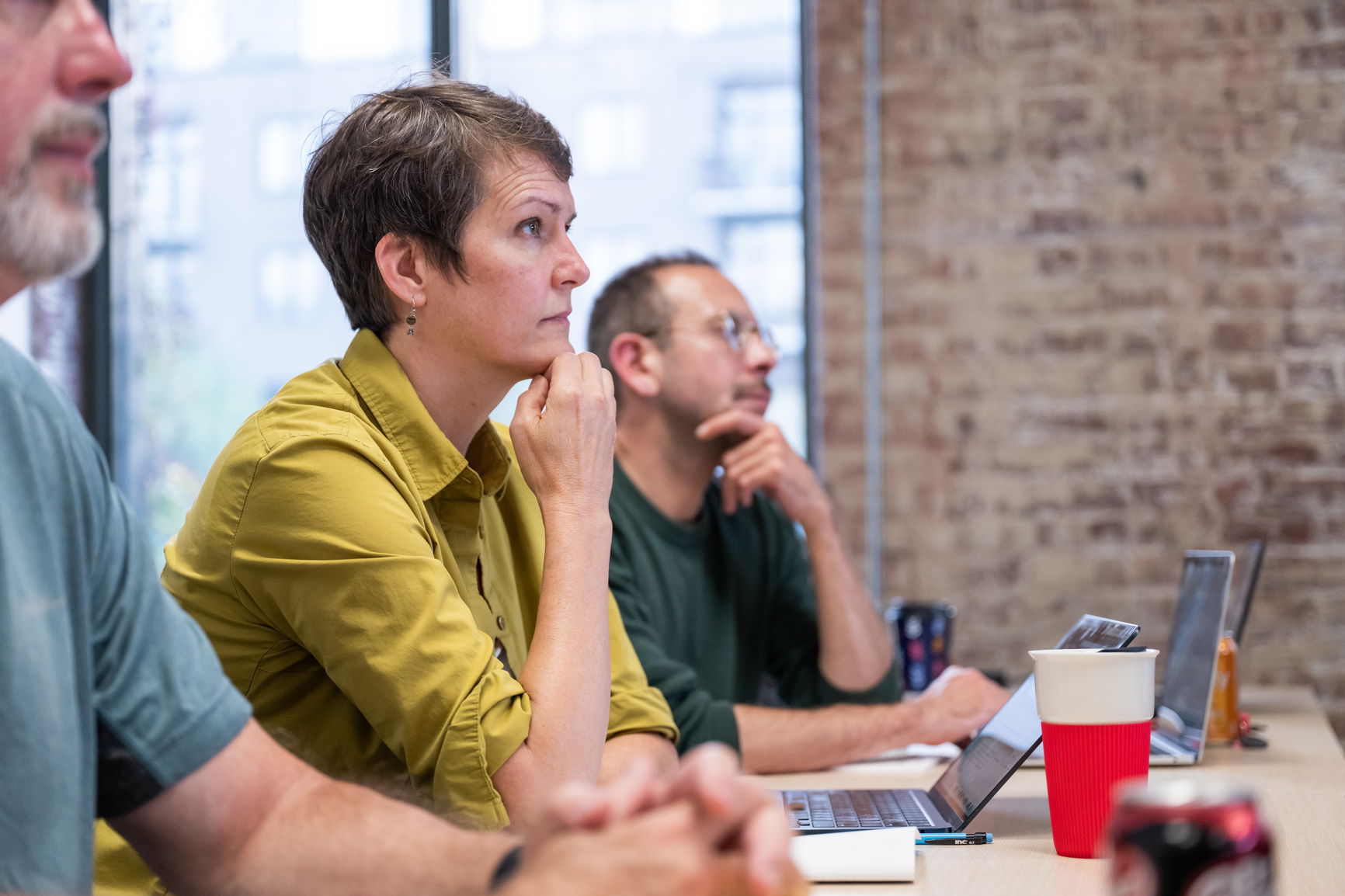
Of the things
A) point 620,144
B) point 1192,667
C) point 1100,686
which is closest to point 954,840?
point 1100,686

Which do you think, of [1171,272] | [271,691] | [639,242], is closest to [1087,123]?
[1171,272]

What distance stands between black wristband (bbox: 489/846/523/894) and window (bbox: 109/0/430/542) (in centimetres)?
288

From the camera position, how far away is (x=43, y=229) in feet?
2.85

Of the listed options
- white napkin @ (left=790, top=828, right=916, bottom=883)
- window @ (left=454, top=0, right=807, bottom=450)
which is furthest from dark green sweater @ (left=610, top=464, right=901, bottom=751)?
window @ (left=454, top=0, right=807, bottom=450)

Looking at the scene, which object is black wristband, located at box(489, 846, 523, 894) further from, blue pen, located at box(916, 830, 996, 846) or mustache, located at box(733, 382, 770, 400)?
mustache, located at box(733, 382, 770, 400)

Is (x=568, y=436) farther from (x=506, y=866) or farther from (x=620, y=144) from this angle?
(x=620, y=144)

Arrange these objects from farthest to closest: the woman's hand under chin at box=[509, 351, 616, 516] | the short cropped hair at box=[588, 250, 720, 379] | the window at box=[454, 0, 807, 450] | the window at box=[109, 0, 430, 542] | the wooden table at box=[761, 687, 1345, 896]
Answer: the window at box=[109, 0, 430, 542] < the window at box=[454, 0, 807, 450] < the short cropped hair at box=[588, 250, 720, 379] < the woman's hand under chin at box=[509, 351, 616, 516] < the wooden table at box=[761, 687, 1345, 896]

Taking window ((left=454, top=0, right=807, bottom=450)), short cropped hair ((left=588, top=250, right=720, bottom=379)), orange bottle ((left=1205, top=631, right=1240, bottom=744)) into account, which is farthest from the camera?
window ((left=454, top=0, right=807, bottom=450))

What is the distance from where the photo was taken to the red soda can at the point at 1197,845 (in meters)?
0.54

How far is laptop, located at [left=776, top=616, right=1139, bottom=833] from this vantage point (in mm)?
1243

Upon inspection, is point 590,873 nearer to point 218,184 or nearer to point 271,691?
point 271,691

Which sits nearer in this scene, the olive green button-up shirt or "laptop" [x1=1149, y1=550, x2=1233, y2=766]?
the olive green button-up shirt

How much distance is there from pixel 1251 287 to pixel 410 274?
7.47 feet

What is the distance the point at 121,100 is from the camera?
3.62 m
